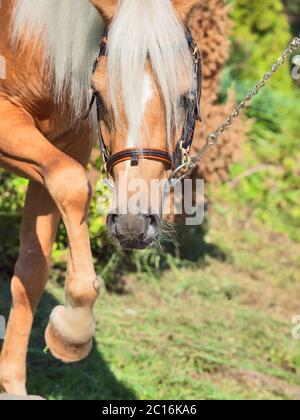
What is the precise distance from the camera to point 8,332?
4.45 m

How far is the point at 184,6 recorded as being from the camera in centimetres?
361

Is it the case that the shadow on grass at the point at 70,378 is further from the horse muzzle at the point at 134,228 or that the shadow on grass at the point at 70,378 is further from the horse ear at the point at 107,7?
the horse ear at the point at 107,7

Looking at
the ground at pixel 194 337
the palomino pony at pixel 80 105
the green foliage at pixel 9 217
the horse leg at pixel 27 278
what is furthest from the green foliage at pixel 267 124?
the palomino pony at pixel 80 105

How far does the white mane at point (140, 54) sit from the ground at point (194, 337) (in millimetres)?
1972

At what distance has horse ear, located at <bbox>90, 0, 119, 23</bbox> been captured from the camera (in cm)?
348

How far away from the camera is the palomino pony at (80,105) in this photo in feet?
11.0

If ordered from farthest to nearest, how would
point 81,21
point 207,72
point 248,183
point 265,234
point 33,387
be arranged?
point 248,183 → point 265,234 → point 207,72 → point 33,387 → point 81,21

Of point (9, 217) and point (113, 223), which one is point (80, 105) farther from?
point (9, 217)

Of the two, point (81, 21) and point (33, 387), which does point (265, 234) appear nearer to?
point (33, 387)

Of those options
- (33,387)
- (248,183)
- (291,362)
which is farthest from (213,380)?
(248,183)

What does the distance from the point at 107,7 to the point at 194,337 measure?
9.17 ft

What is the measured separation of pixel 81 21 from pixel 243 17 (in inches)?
272

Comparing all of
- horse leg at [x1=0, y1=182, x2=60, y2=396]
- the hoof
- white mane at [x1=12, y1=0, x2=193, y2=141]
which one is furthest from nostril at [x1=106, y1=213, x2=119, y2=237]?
horse leg at [x1=0, y1=182, x2=60, y2=396]

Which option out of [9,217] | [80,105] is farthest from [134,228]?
[9,217]
